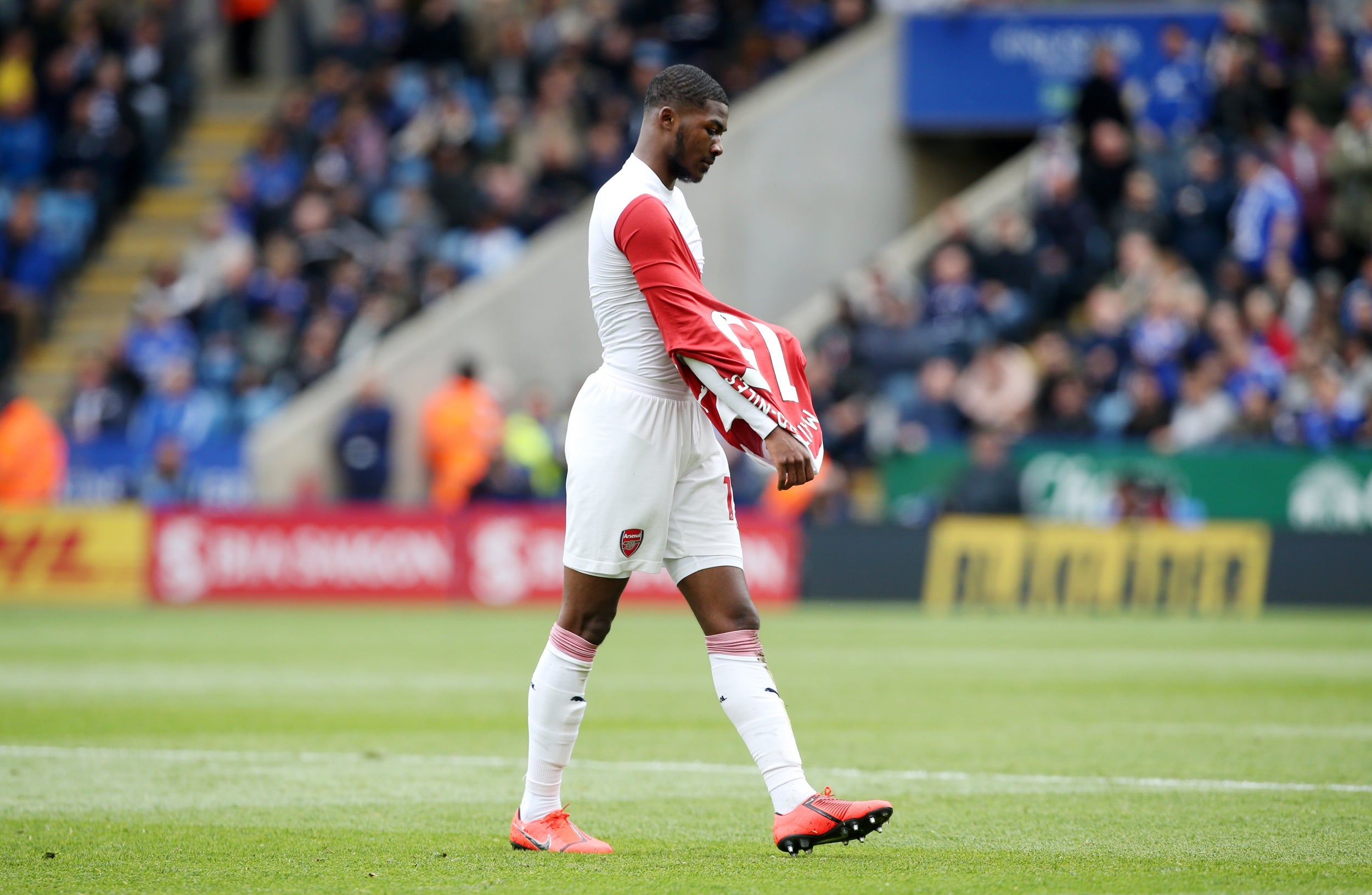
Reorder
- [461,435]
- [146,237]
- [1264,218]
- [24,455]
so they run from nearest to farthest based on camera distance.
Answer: [1264,218]
[24,455]
[461,435]
[146,237]

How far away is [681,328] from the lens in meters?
6.14

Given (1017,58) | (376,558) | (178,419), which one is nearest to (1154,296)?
(1017,58)

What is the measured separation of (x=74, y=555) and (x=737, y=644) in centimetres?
1724

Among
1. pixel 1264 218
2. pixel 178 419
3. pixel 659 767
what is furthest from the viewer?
pixel 178 419

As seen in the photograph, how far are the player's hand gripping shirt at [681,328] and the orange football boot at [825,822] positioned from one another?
105cm

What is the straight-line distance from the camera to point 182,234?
3000 centimetres

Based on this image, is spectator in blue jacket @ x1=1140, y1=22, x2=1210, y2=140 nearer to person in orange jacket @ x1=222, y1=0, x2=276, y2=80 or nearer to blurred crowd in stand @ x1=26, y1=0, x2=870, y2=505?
blurred crowd in stand @ x1=26, y1=0, x2=870, y2=505

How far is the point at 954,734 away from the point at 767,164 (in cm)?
1723

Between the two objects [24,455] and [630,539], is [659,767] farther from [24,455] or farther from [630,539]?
[24,455]

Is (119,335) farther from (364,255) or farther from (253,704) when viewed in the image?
(253,704)

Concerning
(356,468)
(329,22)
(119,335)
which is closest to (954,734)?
(356,468)

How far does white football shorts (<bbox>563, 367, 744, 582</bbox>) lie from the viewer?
631cm

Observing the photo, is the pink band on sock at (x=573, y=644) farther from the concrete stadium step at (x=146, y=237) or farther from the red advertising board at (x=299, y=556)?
the concrete stadium step at (x=146, y=237)

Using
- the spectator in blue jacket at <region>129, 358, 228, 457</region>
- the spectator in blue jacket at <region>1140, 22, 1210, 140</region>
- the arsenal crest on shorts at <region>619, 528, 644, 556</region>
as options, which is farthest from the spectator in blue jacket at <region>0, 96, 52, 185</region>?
the arsenal crest on shorts at <region>619, 528, 644, 556</region>
